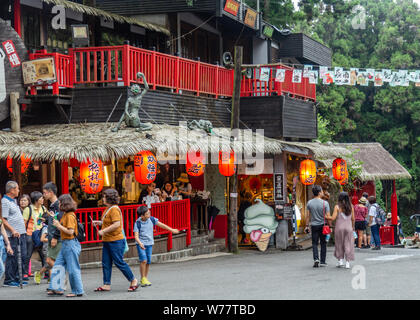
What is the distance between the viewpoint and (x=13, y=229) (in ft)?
39.8

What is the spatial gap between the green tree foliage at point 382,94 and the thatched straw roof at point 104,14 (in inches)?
853

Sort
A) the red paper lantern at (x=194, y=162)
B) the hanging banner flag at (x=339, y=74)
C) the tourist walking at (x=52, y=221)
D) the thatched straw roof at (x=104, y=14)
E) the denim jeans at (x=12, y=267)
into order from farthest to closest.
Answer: the hanging banner flag at (x=339, y=74)
the red paper lantern at (x=194, y=162)
the thatched straw roof at (x=104, y=14)
the denim jeans at (x=12, y=267)
the tourist walking at (x=52, y=221)

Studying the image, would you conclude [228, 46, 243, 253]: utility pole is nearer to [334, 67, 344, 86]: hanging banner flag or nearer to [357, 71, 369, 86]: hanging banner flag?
[334, 67, 344, 86]: hanging banner flag

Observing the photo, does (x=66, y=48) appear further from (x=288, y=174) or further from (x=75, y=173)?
(x=288, y=174)

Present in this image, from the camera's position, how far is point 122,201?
66.4ft

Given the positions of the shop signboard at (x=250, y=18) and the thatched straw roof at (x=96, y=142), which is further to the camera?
the shop signboard at (x=250, y=18)

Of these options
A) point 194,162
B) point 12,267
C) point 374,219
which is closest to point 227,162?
point 194,162

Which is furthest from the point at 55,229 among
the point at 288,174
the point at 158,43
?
the point at 288,174

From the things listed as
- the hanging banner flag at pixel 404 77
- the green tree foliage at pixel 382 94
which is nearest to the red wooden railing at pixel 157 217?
the hanging banner flag at pixel 404 77

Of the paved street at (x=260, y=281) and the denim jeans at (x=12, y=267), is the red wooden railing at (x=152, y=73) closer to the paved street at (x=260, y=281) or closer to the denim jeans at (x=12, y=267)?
the paved street at (x=260, y=281)

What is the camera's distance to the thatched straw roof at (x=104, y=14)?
17805 mm

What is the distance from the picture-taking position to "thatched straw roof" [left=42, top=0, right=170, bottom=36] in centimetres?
1780

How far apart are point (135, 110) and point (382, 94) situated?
95.0 feet

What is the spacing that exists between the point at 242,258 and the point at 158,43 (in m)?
7.92
